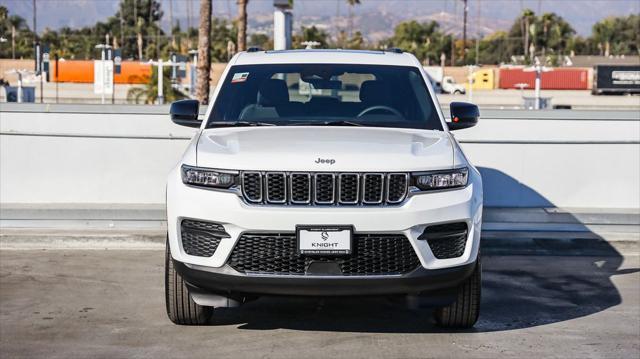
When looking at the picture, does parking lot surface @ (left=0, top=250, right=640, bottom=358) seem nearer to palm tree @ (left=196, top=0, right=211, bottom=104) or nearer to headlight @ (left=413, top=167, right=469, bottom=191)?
headlight @ (left=413, top=167, right=469, bottom=191)

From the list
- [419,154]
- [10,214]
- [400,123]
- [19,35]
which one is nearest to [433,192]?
[419,154]

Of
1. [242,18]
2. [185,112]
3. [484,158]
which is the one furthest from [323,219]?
[242,18]

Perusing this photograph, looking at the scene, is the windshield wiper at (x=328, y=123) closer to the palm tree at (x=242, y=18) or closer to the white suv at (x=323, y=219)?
the white suv at (x=323, y=219)

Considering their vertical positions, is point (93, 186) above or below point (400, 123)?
below

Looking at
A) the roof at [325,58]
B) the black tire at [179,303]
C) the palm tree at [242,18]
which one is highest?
the palm tree at [242,18]

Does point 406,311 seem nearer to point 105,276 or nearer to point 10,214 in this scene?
point 105,276

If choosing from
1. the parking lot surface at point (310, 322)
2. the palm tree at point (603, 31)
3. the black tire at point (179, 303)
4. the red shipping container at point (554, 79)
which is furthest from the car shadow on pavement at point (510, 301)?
the palm tree at point (603, 31)

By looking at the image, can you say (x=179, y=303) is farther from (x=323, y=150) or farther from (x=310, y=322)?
(x=323, y=150)

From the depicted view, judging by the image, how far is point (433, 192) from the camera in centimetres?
641

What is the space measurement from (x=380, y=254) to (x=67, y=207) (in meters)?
6.34

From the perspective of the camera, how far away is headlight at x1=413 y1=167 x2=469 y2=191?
20.9 ft

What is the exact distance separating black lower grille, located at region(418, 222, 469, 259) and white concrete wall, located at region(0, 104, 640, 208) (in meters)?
5.90

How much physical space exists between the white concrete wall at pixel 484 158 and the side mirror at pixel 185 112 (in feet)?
15.0

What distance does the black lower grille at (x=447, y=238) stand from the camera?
6.33 metres
